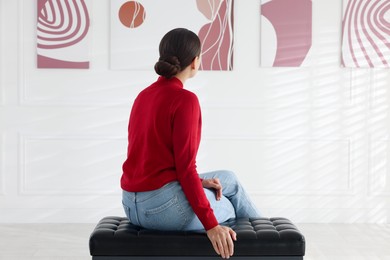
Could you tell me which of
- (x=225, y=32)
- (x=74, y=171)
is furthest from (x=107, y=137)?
(x=225, y=32)

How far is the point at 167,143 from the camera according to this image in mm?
2744

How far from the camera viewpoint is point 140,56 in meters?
5.12

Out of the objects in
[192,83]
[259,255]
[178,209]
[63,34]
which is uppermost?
[63,34]

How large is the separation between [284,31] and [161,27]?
88 centimetres

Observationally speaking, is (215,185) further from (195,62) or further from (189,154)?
(195,62)

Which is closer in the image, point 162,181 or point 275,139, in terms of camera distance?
point 162,181

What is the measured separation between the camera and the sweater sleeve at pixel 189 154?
8.75 feet

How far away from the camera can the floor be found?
4199mm

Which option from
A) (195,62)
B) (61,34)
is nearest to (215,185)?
(195,62)

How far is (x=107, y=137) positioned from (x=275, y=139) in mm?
1207

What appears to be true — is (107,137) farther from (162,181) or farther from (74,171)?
(162,181)

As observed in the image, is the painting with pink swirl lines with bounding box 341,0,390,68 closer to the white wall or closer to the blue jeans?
the white wall

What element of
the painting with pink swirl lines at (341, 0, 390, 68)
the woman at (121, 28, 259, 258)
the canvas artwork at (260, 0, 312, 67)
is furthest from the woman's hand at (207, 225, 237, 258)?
the painting with pink swirl lines at (341, 0, 390, 68)

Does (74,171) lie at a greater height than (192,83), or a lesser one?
lesser
